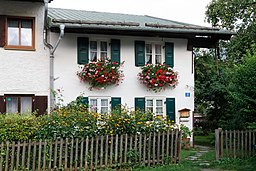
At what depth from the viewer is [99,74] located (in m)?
15.4

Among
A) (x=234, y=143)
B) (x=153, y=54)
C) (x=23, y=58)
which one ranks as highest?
(x=153, y=54)

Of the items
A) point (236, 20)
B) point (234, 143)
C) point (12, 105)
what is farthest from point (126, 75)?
point (236, 20)

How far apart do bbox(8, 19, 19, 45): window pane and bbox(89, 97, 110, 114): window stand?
3.67 meters

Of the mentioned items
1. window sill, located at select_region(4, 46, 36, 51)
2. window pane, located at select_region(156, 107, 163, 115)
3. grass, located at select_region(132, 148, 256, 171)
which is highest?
window sill, located at select_region(4, 46, 36, 51)

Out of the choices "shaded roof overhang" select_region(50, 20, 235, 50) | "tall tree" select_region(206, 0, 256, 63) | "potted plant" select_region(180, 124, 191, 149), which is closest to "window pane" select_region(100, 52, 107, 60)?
"shaded roof overhang" select_region(50, 20, 235, 50)

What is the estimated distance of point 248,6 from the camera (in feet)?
82.7

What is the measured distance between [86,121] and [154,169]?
7.46 feet

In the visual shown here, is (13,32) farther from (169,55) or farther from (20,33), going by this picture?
(169,55)

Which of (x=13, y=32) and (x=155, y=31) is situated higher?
(x=155, y=31)

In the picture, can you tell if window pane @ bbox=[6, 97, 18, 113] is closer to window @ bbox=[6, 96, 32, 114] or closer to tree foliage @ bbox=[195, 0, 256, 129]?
window @ bbox=[6, 96, 32, 114]

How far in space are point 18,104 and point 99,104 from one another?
3.16 meters

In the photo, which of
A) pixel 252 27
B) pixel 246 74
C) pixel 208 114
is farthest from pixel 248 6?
Result: pixel 246 74

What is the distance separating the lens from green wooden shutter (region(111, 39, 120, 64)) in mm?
16094

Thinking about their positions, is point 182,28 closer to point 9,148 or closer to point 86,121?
point 86,121
